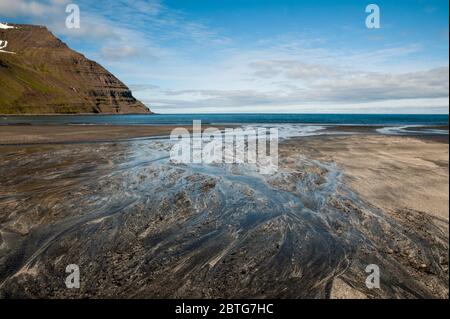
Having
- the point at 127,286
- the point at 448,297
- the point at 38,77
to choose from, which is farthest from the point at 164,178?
the point at 38,77

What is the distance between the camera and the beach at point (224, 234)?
18.4 ft

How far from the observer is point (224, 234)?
316 inches

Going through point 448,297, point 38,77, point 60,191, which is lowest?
point 448,297

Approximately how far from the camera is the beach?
560cm

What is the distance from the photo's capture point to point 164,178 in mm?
14492

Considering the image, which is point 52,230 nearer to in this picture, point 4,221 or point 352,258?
point 4,221

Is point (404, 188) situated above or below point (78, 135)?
below
